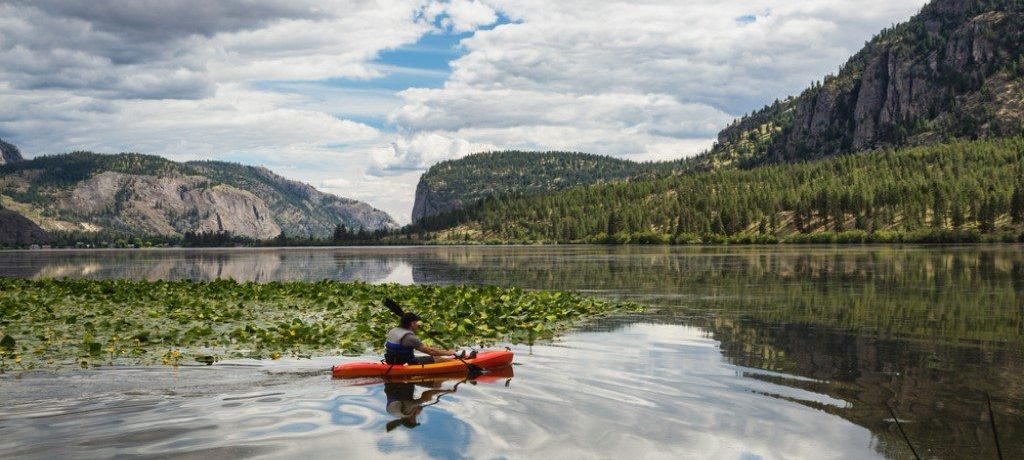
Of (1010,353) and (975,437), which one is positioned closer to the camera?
(975,437)

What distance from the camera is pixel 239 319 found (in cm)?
3722

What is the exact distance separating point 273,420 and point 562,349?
13680mm

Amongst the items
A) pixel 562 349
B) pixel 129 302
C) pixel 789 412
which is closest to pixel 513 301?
pixel 562 349

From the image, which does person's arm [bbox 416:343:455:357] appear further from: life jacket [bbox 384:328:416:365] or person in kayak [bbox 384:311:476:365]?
life jacket [bbox 384:328:416:365]

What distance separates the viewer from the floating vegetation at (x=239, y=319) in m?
28.0

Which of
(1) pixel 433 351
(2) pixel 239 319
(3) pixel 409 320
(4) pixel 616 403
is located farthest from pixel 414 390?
(2) pixel 239 319

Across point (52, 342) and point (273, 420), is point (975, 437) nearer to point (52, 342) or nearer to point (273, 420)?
point (273, 420)

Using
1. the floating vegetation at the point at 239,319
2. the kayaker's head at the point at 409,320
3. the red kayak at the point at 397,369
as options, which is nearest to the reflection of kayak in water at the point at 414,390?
the red kayak at the point at 397,369

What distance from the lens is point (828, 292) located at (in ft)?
168

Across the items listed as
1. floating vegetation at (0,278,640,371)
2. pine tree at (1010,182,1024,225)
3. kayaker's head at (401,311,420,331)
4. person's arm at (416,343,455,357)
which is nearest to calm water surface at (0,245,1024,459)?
person's arm at (416,343,455,357)

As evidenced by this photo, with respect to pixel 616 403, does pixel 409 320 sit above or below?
above

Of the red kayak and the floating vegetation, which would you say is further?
the floating vegetation

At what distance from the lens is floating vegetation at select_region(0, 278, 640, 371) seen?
27953mm

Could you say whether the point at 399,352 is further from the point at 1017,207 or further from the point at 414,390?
the point at 1017,207
